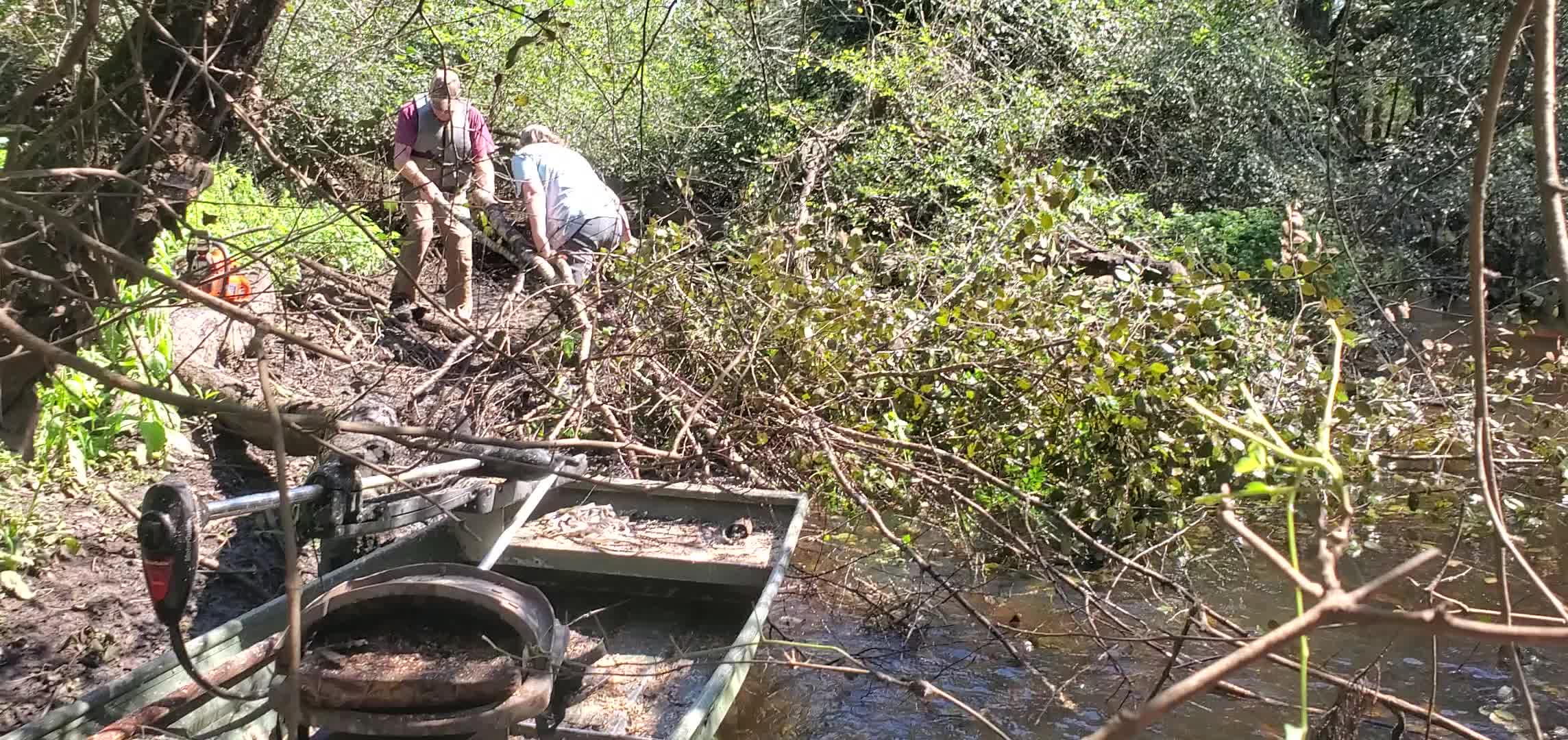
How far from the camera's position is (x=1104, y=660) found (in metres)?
4.95

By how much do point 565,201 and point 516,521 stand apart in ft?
10.6

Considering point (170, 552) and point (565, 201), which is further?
point (565, 201)

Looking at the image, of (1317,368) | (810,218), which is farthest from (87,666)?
(1317,368)

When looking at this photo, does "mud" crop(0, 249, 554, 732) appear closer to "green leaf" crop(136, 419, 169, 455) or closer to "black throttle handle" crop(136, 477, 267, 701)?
"green leaf" crop(136, 419, 169, 455)

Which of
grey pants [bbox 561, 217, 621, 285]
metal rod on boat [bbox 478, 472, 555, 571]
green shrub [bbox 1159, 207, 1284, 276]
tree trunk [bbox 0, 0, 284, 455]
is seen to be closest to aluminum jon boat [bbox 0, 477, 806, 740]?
metal rod on boat [bbox 478, 472, 555, 571]

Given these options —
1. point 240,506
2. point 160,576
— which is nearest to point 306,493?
point 240,506

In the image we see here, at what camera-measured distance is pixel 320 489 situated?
342 centimetres

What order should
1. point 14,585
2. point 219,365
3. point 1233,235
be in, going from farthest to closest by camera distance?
1. point 1233,235
2. point 219,365
3. point 14,585

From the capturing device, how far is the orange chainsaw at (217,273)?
319cm

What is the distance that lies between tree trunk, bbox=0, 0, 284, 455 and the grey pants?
334cm

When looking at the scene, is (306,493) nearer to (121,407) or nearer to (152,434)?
(152,434)

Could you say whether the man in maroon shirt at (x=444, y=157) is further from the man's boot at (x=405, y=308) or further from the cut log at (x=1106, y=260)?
the cut log at (x=1106, y=260)

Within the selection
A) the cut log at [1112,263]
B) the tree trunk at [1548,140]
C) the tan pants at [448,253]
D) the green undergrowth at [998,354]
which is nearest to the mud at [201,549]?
the tan pants at [448,253]

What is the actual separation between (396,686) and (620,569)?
198cm
